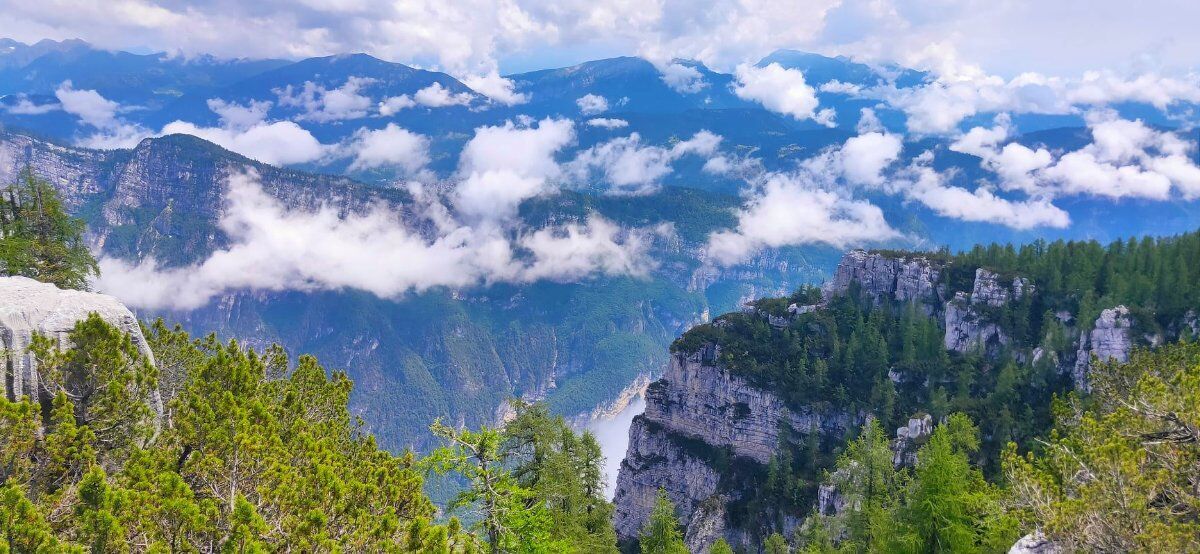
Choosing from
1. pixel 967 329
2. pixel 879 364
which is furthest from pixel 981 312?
pixel 879 364

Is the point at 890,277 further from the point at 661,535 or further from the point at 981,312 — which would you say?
the point at 661,535

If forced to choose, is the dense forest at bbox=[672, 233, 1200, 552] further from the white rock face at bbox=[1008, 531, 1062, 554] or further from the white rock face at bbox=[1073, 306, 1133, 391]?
the white rock face at bbox=[1008, 531, 1062, 554]

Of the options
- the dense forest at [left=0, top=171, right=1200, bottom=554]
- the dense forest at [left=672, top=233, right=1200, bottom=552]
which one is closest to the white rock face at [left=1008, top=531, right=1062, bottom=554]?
the dense forest at [left=0, top=171, right=1200, bottom=554]

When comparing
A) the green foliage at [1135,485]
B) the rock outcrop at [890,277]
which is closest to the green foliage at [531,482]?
the green foliage at [1135,485]

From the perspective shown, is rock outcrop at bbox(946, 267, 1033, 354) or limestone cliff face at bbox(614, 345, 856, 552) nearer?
rock outcrop at bbox(946, 267, 1033, 354)

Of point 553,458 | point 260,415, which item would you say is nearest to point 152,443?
point 260,415

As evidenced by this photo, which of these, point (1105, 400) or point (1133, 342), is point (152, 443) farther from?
point (1133, 342)

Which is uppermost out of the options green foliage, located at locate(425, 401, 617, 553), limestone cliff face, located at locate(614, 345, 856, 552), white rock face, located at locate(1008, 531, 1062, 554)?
white rock face, located at locate(1008, 531, 1062, 554)
